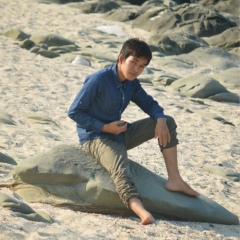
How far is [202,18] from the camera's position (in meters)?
18.3

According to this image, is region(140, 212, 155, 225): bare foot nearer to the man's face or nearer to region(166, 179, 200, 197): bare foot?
region(166, 179, 200, 197): bare foot

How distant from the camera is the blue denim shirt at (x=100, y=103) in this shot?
5.21 meters

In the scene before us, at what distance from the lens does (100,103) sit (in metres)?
5.31

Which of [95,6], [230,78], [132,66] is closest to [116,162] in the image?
[132,66]

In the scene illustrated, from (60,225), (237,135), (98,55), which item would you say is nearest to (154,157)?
(237,135)

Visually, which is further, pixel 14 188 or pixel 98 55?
pixel 98 55

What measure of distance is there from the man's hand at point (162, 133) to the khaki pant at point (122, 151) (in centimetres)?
7

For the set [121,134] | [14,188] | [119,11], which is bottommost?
[119,11]

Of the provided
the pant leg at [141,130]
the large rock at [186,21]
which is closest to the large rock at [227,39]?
the large rock at [186,21]

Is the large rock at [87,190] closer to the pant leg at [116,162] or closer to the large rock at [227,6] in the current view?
the pant leg at [116,162]

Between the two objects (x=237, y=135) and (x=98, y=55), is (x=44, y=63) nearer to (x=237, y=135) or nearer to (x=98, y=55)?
(x=98, y=55)

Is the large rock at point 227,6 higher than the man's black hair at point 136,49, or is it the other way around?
the man's black hair at point 136,49

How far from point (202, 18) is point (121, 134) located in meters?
13.3

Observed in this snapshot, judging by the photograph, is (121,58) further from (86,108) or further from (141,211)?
(141,211)
